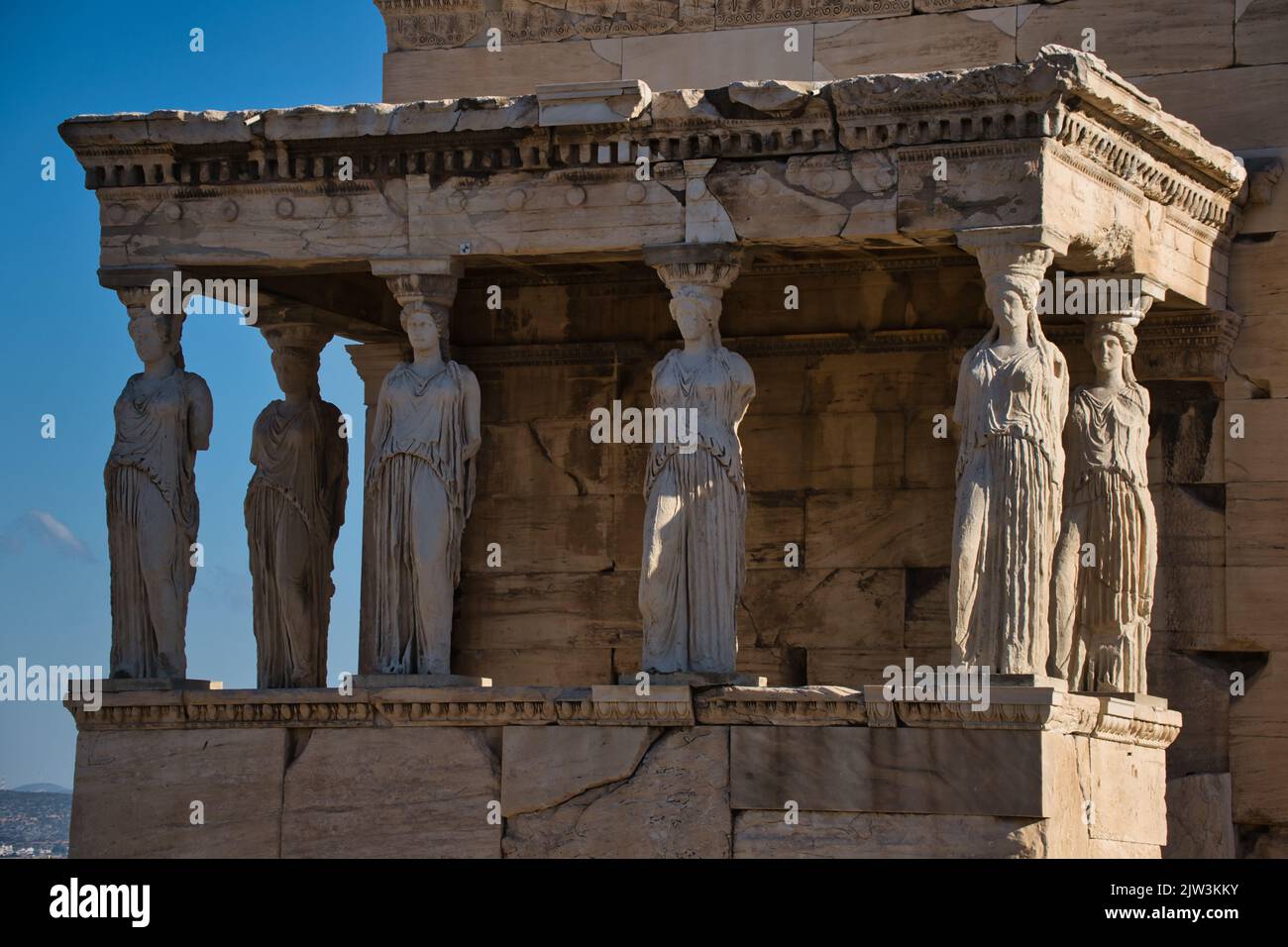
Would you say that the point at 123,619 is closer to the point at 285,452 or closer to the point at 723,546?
the point at 285,452

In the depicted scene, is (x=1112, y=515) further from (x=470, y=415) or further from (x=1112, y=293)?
(x=470, y=415)

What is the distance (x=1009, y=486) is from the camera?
1595 centimetres

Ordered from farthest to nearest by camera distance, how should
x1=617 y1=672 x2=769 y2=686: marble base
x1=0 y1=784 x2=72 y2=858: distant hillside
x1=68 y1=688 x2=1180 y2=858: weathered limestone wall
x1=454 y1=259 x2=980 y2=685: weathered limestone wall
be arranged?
1. x1=0 y1=784 x2=72 y2=858: distant hillside
2. x1=454 y1=259 x2=980 y2=685: weathered limestone wall
3. x1=617 y1=672 x2=769 y2=686: marble base
4. x1=68 y1=688 x2=1180 y2=858: weathered limestone wall

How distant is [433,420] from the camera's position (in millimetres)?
16969

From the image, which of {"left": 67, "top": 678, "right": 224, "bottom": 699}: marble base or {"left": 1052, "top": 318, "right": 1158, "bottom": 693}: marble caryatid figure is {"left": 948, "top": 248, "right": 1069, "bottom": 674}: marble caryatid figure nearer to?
{"left": 1052, "top": 318, "right": 1158, "bottom": 693}: marble caryatid figure

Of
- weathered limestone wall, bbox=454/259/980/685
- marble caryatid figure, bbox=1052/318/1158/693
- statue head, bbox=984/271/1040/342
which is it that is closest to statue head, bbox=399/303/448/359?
weathered limestone wall, bbox=454/259/980/685

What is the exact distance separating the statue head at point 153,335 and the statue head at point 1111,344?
16.3 ft

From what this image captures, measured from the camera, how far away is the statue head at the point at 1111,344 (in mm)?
17219

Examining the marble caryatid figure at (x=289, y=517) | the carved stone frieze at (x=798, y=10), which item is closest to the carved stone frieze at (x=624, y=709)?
the marble caryatid figure at (x=289, y=517)

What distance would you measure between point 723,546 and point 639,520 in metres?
2.92

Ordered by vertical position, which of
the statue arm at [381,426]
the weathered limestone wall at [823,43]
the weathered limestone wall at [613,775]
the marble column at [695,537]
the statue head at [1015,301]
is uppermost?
the weathered limestone wall at [823,43]

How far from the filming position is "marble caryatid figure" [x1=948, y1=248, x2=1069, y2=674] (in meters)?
15.9

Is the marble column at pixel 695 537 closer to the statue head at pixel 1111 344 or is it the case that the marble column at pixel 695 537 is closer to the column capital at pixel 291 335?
the statue head at pixel 1111 344

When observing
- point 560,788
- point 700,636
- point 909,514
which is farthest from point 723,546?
point 909,514
